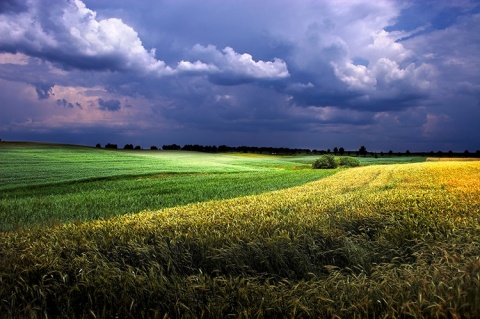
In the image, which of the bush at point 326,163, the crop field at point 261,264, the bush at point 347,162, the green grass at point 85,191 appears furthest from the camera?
the bush at point 347,162

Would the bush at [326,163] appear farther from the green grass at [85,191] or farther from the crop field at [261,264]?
the crop field at [261,264]

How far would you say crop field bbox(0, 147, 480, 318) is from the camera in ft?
14.4

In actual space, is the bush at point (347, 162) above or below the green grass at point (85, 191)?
above

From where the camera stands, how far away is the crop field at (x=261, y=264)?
440 centimetres

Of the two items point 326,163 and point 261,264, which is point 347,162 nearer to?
point 326,163

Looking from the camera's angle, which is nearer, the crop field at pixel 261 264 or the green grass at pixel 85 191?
the crop field at pixel 261 264

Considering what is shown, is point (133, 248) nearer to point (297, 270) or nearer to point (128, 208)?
point (297, 270)

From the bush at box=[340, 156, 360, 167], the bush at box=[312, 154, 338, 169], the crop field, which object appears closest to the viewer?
the crop field

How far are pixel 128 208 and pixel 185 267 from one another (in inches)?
371

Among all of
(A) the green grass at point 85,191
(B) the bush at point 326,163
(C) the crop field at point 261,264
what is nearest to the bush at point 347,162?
(B) the bush at point 326,163

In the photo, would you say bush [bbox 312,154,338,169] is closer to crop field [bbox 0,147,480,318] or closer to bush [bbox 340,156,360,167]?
bush [bbox 340,156,360,167]

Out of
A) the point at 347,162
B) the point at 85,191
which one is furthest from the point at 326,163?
the point at 85,191

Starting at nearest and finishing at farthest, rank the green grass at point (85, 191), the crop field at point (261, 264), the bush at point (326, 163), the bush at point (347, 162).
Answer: the crop field at point (261, 264), the green grass at point (85, 191), the bush at point (326, 163), the bush at point (347, 162)

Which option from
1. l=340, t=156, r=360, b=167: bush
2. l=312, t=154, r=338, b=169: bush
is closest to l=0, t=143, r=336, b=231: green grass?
l=312, t=154, r=338, b=169: bush
